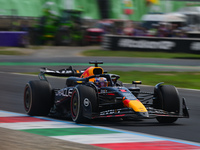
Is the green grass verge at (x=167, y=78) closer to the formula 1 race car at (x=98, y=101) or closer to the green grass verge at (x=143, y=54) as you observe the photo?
the formula 1 race car at (x=98, y=101)

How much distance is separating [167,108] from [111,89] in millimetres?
1099

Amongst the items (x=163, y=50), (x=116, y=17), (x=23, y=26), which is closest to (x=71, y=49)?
(x=23, y=26)

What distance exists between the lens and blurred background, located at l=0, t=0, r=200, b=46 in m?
32.4

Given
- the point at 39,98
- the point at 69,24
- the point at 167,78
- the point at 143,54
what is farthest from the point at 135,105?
the point at 69,24

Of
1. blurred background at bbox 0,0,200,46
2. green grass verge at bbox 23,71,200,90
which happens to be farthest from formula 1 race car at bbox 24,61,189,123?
blurred background at bbox 0,0,200,46

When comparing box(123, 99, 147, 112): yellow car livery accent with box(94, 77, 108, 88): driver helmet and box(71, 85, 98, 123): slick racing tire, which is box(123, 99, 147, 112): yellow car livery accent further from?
box(94, 77, 108, 88): driver helmet

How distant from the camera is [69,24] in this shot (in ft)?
111

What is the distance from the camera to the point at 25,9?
3653cm

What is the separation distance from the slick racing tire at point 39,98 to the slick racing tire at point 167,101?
6.93 ft

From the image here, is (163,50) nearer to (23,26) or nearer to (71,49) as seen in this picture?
(71,49)

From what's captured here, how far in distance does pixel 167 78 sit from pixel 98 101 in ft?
31.2

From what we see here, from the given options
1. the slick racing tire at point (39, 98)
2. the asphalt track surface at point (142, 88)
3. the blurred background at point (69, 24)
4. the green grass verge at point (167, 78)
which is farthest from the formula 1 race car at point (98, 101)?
the blurred background at point (69, 24)

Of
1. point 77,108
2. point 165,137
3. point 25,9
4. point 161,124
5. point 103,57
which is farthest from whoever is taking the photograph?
point 25,9

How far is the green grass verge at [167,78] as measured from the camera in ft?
50.1
